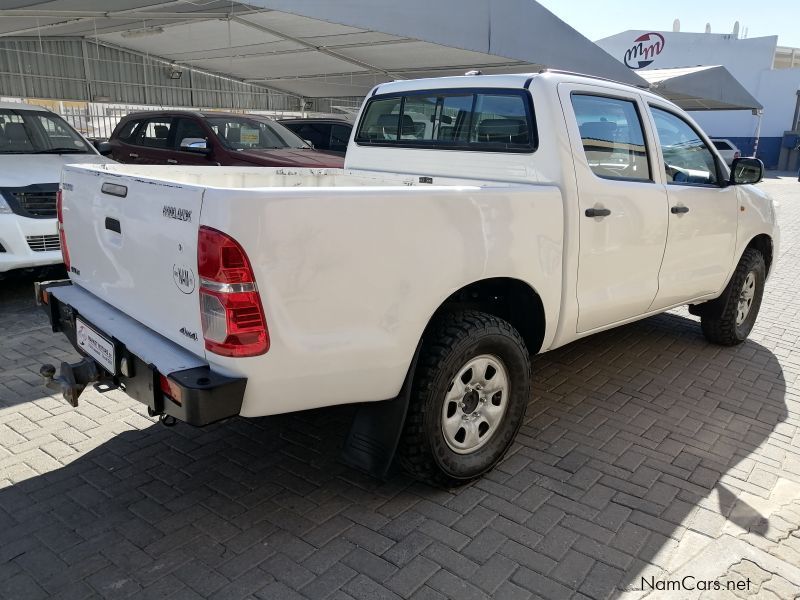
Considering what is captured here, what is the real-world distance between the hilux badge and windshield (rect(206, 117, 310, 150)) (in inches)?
256

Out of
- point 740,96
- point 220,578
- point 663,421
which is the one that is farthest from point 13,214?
point 740,96

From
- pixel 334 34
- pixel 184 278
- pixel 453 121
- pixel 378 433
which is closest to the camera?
pixel 184 278

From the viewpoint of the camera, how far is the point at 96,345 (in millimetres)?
2828

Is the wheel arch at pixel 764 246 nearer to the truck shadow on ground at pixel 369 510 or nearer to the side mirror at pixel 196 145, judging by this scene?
the truck shadow on ground at pixel 369 510

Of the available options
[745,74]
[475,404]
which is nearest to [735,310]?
[475,404]

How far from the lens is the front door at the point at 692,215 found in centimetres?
404

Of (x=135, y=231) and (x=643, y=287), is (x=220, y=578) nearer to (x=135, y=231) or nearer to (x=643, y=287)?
(x=135, y=231)

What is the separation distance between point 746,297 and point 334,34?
29.0 feet

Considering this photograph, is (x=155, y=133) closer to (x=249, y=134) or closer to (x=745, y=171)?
(x=249, y=134)

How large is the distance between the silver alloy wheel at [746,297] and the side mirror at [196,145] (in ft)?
21.6

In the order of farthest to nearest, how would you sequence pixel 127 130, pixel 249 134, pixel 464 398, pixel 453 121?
1. pixel 127 130
2. pixel 249 134
3. pixel 453 121
4. pixel 464 398

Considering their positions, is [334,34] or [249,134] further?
[334,34]

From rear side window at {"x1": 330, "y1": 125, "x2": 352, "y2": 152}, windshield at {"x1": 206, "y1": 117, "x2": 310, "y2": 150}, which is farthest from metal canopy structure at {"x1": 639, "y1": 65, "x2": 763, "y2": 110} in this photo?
windshield at {"x1": 206, "y1": 117, "x2": 310, "y2": 150}
